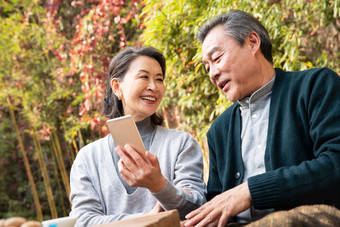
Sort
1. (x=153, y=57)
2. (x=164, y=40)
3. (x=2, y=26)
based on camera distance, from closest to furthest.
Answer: (x=153, y=57) → (x=164, y=40) → (x=2, y=26)

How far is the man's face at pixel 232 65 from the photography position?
5.48 feet

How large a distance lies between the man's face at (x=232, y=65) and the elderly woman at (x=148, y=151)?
395 mm

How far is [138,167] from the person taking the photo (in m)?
1.46

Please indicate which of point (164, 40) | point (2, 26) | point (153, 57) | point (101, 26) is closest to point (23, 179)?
point (2, 26)

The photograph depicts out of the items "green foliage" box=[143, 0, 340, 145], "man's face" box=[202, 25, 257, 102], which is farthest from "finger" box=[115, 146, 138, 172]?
"green foliage" box=[143, 0, 340, 145]

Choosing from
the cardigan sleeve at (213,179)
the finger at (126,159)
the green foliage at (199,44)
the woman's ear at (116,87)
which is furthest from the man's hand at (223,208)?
the green foliage at (199,44)

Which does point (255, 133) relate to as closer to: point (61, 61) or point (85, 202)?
point (85, 202)

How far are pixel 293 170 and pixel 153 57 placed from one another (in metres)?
1.04

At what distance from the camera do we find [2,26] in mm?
5219

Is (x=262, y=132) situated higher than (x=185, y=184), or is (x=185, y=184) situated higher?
(x=262, y=132)

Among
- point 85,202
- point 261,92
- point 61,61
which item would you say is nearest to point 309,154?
point 261,92

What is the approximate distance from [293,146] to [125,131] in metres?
0.63

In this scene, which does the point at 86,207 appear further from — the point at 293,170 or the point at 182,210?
the point at 293,170

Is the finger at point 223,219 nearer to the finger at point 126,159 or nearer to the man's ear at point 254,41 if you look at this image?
the finger at point 126,159
